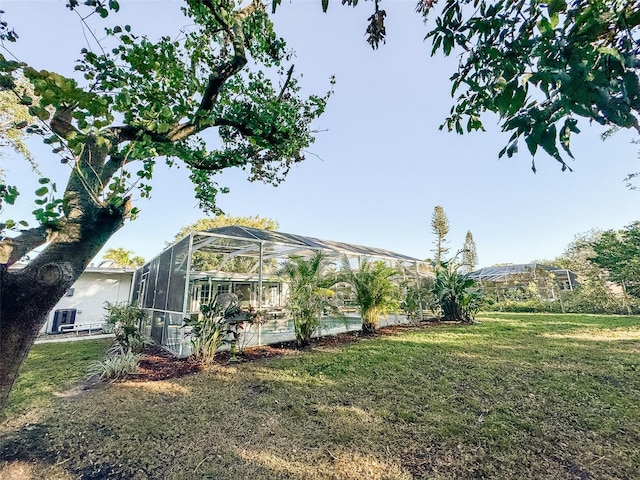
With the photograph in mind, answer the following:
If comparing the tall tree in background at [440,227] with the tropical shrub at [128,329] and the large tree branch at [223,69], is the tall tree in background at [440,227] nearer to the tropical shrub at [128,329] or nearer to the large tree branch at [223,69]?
the tropical shrub at [128,329]

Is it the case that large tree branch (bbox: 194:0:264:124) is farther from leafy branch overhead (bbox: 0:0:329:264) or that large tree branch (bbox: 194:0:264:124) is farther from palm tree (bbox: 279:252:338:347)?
palm tree (bbox: 279:252:338:347)

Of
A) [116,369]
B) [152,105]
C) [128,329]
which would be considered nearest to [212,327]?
[116,369]

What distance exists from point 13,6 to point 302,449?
4.20 m

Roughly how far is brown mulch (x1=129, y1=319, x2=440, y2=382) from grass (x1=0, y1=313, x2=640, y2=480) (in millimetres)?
470

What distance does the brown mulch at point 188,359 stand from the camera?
15.9 feet

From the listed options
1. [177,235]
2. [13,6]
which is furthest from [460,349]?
[177,235]

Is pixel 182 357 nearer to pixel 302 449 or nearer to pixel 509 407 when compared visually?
pixel 302 449

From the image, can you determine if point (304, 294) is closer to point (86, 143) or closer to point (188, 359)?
point (188, 359)

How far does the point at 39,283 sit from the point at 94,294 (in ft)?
54.8

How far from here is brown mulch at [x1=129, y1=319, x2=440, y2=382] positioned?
Answer: 191 inches

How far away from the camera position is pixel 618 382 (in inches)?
145

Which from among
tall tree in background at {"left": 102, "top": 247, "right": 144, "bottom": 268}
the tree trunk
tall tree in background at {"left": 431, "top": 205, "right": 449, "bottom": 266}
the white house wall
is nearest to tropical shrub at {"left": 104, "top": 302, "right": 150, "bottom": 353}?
the tree trunk

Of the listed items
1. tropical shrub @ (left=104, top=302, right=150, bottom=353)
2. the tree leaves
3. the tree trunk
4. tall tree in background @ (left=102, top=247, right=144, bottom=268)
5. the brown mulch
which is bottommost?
the brown mulch

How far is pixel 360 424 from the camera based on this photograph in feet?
9.48
